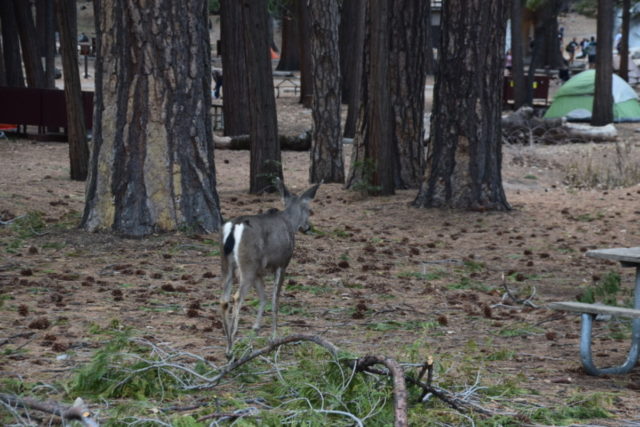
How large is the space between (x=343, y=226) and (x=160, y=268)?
12.2 ft

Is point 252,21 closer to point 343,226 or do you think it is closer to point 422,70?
point 422,70

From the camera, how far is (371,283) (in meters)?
9.23

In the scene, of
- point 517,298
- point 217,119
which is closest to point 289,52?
point 217,119

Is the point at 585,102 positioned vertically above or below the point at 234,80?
below

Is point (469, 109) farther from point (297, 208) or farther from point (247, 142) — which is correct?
point (247, 142)

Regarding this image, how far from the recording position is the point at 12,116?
76.1 feet

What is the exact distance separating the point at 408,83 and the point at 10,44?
1628 cm

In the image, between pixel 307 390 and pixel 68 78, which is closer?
pixel 307 390

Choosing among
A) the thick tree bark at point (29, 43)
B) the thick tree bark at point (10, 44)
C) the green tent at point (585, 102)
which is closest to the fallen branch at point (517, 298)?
the thick tree bark at point (29, 43)

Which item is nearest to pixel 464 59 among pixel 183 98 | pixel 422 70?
pixel 422 70

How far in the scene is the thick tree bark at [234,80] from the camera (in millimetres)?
23516

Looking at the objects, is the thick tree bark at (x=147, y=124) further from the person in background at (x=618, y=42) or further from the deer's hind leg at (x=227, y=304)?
the person in background at (x=618, y=42)

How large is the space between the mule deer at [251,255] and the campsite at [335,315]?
0.13 m

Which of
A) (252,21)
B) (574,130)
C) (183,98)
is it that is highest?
(252,21)
